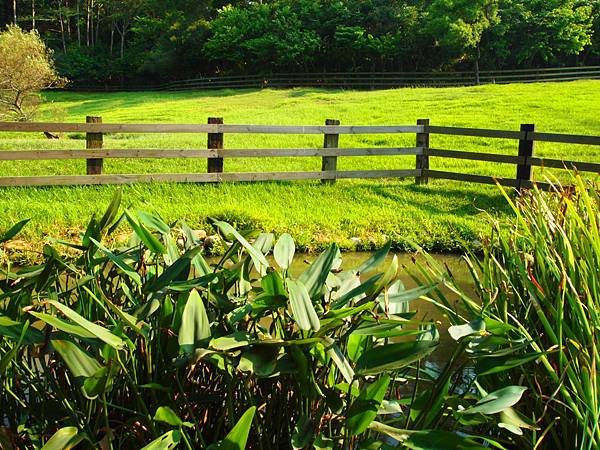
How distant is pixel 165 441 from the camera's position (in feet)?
4.91

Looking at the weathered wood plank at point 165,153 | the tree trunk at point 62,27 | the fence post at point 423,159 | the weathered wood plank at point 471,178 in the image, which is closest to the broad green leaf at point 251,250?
the weathered wood plank at point 165,153

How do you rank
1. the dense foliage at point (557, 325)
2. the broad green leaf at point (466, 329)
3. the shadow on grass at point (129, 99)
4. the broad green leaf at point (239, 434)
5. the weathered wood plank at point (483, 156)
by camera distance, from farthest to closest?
the shadow on grass at point (129, 99)
the weathered wood plank at point (483, 156)
the dense foliage at point (557, 325)
the broad green leaf at point (466, 329)
the broad green leaf at point (239, 434)

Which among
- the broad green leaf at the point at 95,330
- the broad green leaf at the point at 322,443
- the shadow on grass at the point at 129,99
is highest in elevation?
the broad green leaf at the point at 95,330

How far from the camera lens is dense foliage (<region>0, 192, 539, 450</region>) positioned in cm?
153

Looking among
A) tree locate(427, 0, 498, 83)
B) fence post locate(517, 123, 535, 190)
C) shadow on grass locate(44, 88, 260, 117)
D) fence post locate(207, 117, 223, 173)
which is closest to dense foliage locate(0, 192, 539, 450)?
fence post locate(207, 117, 223, 173)

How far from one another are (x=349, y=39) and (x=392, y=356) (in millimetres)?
43251

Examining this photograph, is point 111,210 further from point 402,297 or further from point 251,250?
point 402,297

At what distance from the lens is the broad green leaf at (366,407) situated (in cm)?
156

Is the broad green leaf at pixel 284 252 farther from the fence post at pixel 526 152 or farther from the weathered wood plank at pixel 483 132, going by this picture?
the weathered wood plank at pixel 483 132

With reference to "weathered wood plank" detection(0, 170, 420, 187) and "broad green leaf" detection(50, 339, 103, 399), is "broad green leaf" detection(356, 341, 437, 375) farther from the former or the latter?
"weathered wood plank" detection(0, 170, 420, 187)

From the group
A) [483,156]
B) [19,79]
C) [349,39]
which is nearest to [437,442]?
[483,156]

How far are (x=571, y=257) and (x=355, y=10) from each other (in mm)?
45854

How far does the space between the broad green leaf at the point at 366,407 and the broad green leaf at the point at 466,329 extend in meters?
0.19

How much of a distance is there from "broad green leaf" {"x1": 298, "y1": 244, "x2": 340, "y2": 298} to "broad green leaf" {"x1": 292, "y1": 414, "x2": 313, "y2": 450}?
281 mm
